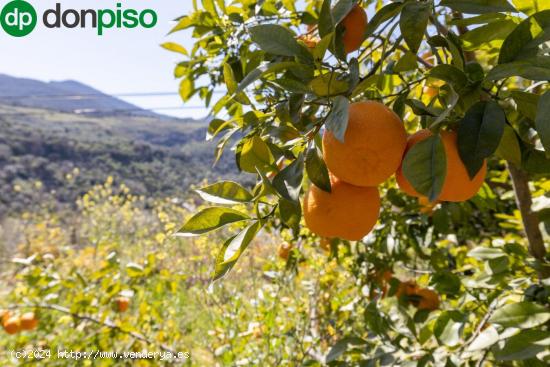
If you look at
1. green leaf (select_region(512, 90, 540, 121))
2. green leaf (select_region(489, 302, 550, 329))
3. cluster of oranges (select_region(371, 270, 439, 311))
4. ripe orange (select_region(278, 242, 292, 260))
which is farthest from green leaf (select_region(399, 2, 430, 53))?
ripe orange (select_region(278, 242, 292, 260))

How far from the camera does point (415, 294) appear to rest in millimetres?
1044

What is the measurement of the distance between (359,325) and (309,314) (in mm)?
246

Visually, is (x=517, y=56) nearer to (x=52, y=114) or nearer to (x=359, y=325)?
(x=359, y=325)

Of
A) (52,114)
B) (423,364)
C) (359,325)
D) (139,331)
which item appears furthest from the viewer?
(52,114)

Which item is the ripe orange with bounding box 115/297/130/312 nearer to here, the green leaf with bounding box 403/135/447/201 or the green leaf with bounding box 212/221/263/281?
the green leaf with bounding box 212/221/263/281

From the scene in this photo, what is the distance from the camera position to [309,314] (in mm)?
1303

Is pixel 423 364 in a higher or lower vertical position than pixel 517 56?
lower

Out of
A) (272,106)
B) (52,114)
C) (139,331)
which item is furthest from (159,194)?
(52,114)

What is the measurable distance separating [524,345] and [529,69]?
44 cm

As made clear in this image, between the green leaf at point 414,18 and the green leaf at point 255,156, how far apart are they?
0.17 meters

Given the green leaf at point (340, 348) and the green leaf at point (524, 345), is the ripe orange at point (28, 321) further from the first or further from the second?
the green leaf at point (524, 345)

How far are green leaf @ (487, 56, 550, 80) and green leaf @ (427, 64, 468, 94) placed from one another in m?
0.04

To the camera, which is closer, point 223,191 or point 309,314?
point 223,191

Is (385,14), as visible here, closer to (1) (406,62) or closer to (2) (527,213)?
(1) (406,62)
